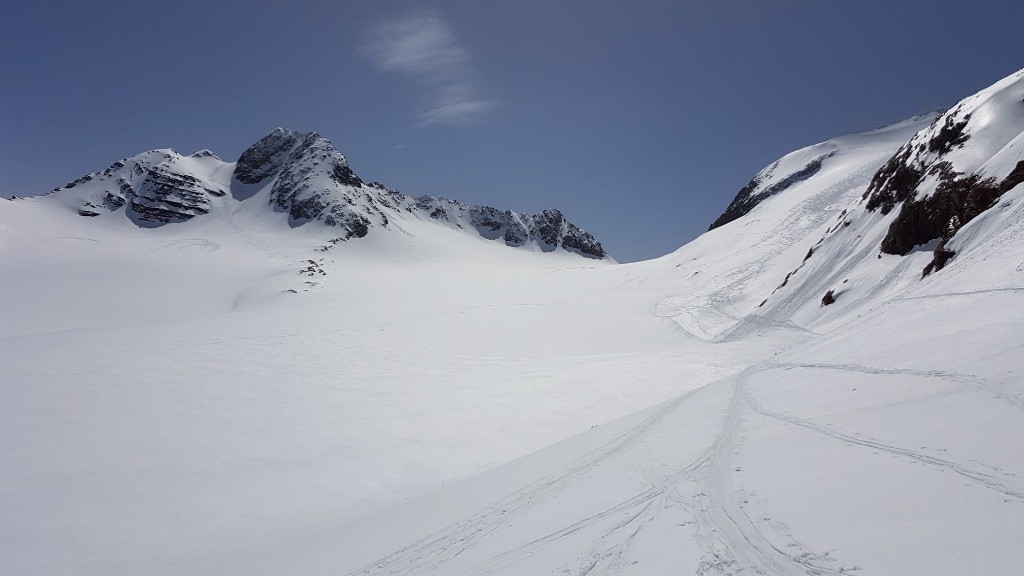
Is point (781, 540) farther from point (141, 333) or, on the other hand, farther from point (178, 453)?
point (141, 333)

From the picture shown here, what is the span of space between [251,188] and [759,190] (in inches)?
4373

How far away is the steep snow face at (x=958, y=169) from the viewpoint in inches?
615

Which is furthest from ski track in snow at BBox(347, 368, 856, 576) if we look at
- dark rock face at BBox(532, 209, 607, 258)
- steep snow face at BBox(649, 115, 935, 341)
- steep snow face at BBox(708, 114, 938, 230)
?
dark rock face at BBox(532, 209, 607, 258)

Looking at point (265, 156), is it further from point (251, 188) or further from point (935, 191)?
point (935, 191)

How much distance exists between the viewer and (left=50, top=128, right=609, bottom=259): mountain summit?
288ft

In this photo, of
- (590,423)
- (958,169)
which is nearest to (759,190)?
(958,169)

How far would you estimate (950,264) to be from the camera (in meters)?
14.0

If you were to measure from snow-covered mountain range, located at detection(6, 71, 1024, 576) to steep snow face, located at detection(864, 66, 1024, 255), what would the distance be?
127mm

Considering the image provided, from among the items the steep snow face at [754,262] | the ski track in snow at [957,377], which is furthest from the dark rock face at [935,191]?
the ski track in snow at [957,377]

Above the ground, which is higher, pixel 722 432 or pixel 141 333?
pixel 141 333

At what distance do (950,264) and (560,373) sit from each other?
13236mm

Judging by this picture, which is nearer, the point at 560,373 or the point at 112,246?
the point at 560,373

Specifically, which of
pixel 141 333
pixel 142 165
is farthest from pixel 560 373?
pixel 142 165

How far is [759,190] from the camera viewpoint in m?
83.9
